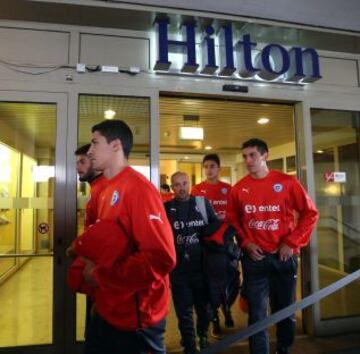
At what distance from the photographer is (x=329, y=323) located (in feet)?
10.9

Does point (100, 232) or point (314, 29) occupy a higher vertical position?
point (314, 29)

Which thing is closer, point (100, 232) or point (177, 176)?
point (100, 232)

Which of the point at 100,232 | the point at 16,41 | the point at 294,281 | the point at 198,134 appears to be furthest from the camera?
the point at 198,134

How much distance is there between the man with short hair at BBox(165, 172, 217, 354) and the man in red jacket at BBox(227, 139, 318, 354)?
1.17 ft

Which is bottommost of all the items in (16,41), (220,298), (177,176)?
(220,298)

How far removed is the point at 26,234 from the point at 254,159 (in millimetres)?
2056

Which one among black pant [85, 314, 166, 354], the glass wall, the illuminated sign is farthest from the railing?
the illuminated sign

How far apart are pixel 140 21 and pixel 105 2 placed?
35 cm

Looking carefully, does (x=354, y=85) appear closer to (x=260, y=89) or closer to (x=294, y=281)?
(x=260, y=89)

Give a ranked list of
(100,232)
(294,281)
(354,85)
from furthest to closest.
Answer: (354,85) → (294,281) → (100,232)

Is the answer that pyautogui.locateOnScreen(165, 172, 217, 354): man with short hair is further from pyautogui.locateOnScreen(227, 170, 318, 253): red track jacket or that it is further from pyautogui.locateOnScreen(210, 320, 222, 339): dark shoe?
pyautogui.locateOnScreen(210, 320, 222, 339): dark shoe

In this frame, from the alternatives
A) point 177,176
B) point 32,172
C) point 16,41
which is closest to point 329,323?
point 177,176

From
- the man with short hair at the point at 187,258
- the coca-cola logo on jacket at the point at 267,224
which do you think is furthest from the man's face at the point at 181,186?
the coca-cola logo on jacket at the point at 267,224

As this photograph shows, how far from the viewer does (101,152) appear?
1.53 meters
